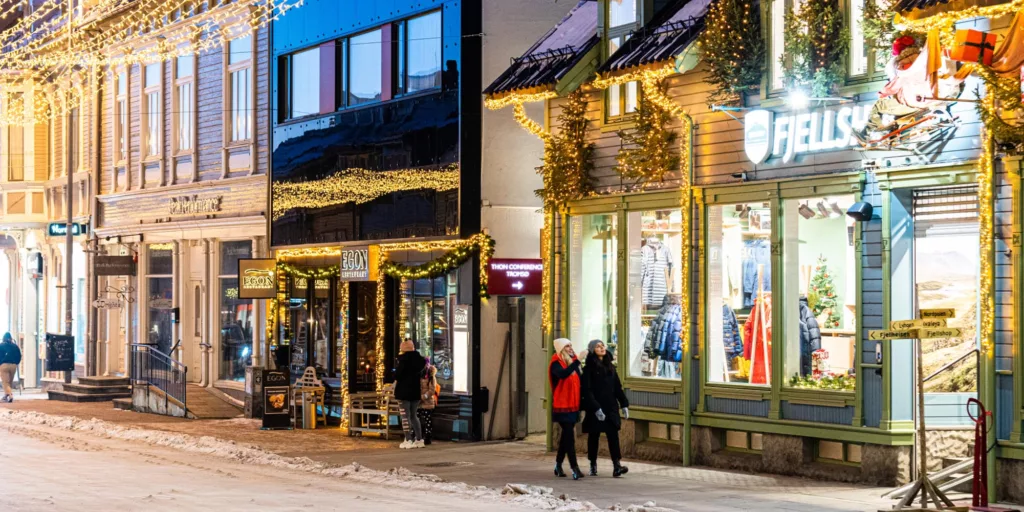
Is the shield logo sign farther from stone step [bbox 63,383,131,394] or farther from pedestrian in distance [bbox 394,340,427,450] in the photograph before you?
stone step [bbox 63,383,131,394]

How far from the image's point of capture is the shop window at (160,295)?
113ft

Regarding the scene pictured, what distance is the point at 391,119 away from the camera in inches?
1034

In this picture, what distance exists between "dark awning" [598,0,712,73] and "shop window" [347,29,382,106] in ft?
21.9

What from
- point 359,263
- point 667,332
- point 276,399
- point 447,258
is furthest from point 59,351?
point 667,332

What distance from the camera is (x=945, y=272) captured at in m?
17.2

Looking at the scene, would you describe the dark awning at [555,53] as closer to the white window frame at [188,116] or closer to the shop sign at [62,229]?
the white window frame at [188,116]

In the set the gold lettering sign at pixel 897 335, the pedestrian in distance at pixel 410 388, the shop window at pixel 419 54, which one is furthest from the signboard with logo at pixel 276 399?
the gold lettering sign at pixel 897 335

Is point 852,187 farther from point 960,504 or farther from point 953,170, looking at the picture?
point 960,504

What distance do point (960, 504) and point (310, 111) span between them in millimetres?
16813

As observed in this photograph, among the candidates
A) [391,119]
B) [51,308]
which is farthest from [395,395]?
[51,308]

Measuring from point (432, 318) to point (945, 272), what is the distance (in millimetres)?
10402

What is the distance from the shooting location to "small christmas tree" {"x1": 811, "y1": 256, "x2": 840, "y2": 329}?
18.1 meters

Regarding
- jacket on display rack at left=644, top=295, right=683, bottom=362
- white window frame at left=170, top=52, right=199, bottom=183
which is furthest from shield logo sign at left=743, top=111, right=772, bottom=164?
white window frame at left=170, top=52, right=199, bottom=183

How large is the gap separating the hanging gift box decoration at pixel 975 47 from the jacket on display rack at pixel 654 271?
6.24 m
